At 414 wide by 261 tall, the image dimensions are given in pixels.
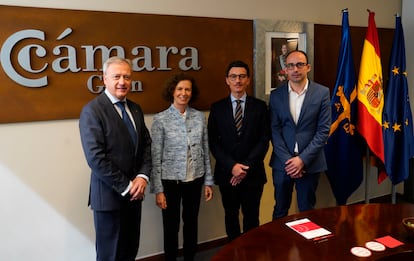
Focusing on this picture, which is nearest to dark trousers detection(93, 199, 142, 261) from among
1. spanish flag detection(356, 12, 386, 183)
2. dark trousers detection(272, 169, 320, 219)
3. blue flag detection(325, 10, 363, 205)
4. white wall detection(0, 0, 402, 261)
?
white wall detection(0, 0, 402, 261)

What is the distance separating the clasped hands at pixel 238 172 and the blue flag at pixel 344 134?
1102mm

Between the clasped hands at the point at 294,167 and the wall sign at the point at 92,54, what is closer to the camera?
the wall sign at the point at 92,54

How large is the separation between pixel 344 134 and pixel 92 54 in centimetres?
215

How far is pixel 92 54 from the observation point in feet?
7.61

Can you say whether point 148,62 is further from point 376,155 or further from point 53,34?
point 376,155

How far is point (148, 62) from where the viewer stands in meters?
2.51

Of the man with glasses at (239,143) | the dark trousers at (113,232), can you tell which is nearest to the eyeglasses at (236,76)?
the man with glasses at (239,143)

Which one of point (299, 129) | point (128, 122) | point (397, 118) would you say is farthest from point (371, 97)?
point (128, 122)

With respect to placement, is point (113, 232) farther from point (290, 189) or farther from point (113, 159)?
point (290, 189)

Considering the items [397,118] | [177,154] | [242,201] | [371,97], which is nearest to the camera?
[177,154]

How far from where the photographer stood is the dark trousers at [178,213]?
2387 millimetres

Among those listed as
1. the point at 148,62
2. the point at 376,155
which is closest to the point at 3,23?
the point at 148,62

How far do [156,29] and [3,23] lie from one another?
0.93 m

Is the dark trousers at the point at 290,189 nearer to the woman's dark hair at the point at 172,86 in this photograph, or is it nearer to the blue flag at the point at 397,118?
the woman's dark hair at the point at 172,86
